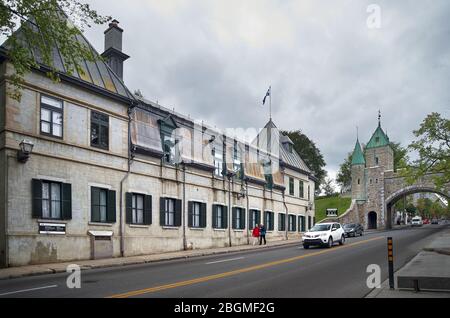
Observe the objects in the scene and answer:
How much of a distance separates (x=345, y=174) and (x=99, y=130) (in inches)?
3769

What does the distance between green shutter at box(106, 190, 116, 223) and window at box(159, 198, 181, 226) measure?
372 centimetres

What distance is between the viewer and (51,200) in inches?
772

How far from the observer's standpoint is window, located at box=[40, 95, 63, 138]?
1989 centimetres

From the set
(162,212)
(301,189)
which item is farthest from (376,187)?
(162,212)

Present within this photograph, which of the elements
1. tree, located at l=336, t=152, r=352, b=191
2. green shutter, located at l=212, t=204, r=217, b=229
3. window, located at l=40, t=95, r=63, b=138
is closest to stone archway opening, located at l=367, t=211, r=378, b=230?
tree, located at l=336, t=152, r=352, b=191

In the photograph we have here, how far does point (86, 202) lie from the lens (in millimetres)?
21188

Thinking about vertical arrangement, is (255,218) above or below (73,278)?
above

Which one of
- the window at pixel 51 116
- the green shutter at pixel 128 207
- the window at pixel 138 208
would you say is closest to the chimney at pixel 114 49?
the window at pixel 51 116

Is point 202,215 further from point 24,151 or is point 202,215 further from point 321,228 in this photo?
point 24,151

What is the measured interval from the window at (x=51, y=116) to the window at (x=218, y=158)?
12.8m

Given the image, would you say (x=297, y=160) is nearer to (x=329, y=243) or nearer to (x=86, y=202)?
(x=329, y=243)

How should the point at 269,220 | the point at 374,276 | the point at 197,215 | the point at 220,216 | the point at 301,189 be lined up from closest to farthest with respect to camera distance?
1. the point at 374,276
2. the point at 197,215
3. the point at 220,216
4. the point at 269,220
5. the point at 301,189

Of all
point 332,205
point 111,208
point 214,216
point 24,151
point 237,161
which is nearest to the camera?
point 24,151

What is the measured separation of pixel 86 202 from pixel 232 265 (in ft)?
27.8
